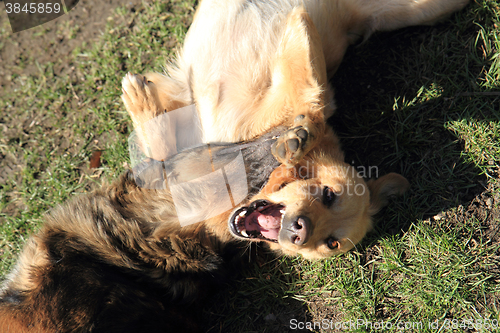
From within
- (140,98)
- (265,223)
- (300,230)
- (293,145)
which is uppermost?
(140,98)

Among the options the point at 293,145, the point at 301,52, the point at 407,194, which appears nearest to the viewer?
the point at 293,145

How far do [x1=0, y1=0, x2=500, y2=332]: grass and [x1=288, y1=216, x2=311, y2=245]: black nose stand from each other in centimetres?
110

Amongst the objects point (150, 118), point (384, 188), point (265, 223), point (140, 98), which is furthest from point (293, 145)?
point (140, 98)

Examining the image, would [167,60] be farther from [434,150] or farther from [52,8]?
[434,150]

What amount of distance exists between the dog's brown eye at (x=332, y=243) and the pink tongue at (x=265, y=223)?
0.47 meters

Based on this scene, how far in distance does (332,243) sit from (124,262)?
178cm

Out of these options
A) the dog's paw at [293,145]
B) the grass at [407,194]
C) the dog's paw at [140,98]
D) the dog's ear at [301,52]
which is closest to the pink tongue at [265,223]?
the dog's paw at [293,145]

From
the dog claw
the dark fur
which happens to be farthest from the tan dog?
the dark fur

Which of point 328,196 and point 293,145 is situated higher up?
point 293,145

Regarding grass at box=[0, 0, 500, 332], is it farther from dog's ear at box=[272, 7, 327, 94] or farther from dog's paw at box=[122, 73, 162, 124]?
dog's ear at box=[272, 7, 327, 94]

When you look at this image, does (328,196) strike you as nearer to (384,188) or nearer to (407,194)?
(384,188)

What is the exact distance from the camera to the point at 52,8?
4.45 meters

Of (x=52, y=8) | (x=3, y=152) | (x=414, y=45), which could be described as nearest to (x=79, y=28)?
(x=52, y=8)

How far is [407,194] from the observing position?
345 centimetres
